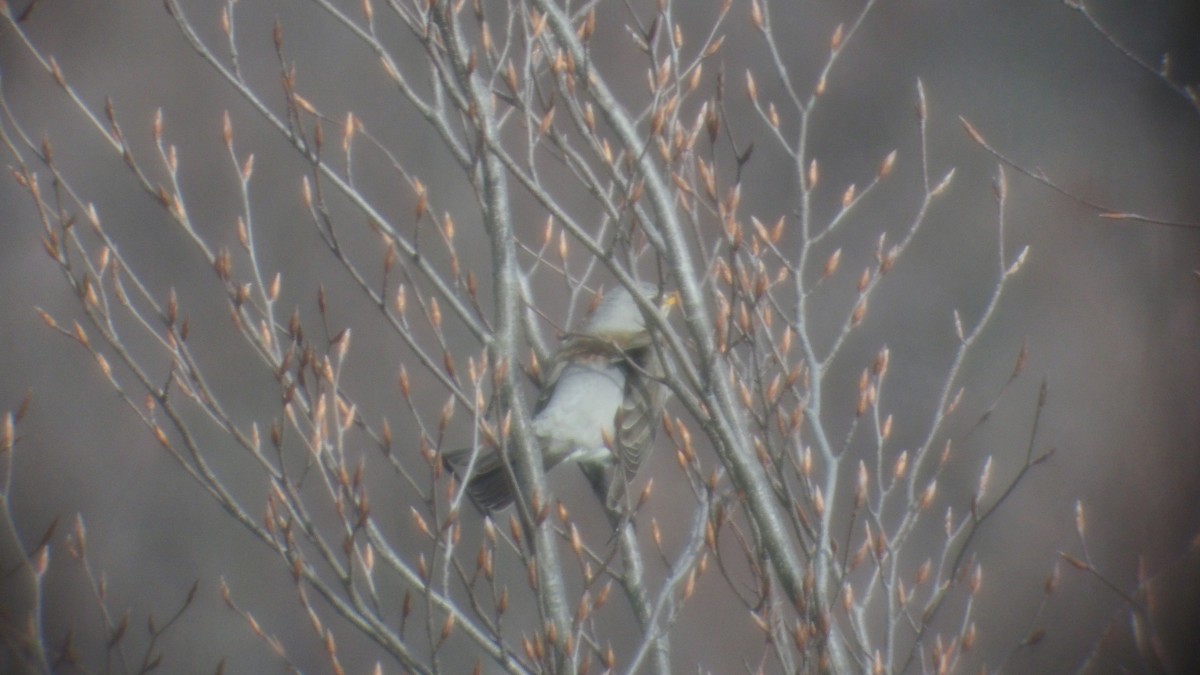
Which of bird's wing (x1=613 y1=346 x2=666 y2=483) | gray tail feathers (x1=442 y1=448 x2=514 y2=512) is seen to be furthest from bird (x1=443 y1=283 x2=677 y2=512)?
gray tail feathers (x1=442 y1=448 x2=514 y2=512)

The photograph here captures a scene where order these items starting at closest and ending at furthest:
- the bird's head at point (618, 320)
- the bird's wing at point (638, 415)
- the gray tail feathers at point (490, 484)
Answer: the gray tail feathers at point (490, 484) → the bird's wing at point (638, 415) → the bird's head at point (618, 320)

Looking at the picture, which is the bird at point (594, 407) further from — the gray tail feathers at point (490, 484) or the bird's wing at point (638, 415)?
the gray tail feathers at point (490, 484)

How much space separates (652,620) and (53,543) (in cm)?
409

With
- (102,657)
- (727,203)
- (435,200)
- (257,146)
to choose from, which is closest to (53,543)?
(102,657)

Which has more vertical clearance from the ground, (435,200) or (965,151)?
(965,151)

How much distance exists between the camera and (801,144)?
2088 mm

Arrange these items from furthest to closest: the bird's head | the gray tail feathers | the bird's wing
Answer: the bird's head → the bird's wing → the gray tail feathers

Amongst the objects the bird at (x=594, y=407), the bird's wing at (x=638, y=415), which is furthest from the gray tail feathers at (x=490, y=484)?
the bird's wing at (x=638, y=415)

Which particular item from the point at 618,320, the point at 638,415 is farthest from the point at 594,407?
the point at 618,320

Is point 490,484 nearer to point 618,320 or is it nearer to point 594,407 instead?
point 594,407

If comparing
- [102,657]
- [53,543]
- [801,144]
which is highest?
[801,144]

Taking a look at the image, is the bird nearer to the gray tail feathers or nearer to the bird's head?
the bird's head

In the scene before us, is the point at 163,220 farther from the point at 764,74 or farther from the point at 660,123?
the point at 660,123

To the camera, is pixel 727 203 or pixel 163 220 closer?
pixel 727 203
